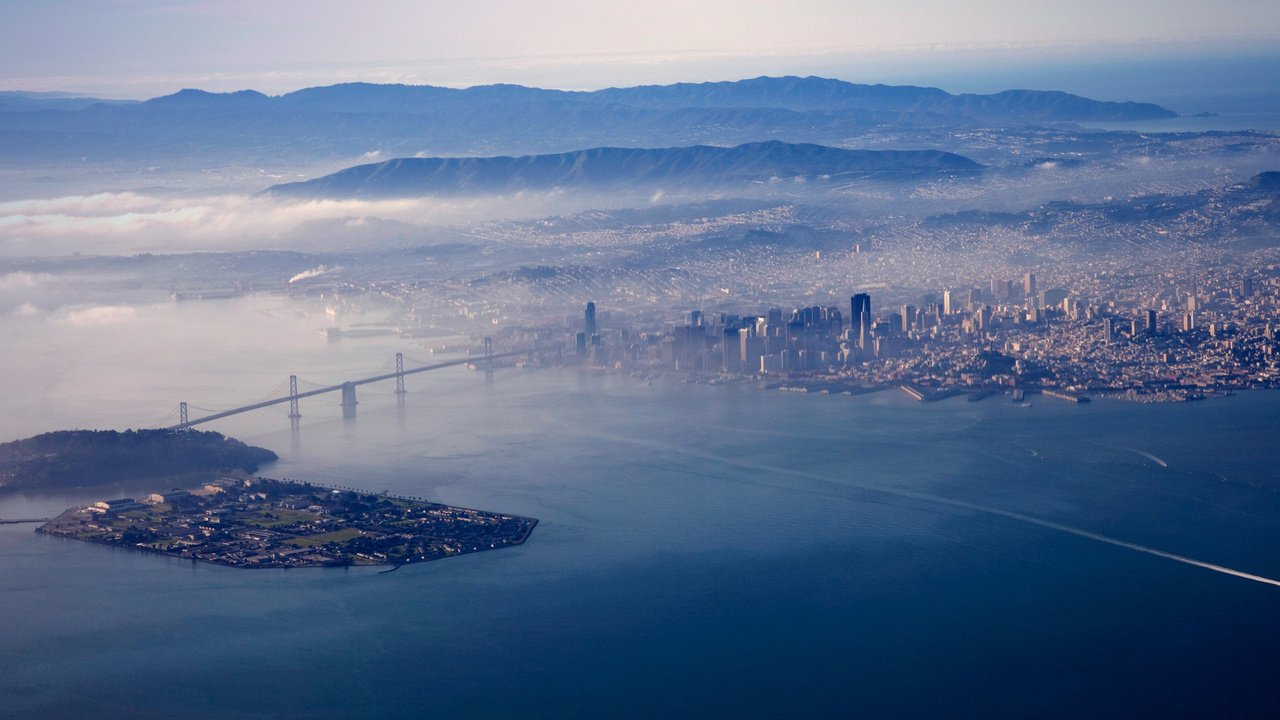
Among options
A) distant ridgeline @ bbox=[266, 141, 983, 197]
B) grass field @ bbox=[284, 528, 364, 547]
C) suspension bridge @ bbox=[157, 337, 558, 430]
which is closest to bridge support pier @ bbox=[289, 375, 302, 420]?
suspension bridge @ bbox=[157, 337, 558, 430]

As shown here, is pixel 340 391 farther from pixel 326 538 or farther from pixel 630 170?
pixel 630 170

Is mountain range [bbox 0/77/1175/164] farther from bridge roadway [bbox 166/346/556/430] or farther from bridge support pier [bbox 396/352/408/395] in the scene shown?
bridge support pier [bbox 396/352/408/395]

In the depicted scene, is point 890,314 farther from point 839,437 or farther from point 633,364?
point 839,437

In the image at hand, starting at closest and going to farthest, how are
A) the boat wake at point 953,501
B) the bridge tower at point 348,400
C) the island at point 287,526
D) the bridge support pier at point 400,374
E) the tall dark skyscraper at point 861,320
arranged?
the boat wake at point 953,501 < the island at point 287,526 < the bridge tower at point 348,400 < the bridge support pier at point 400,374 < the tall dark skyscraper at point 861,320

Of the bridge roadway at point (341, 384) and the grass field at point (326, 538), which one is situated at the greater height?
the bridge roadway at point (341, 384)

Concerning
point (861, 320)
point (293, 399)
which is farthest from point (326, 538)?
point (861, 320)

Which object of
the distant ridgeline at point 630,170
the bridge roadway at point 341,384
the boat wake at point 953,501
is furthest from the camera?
the distant ridgeline at point 630,170

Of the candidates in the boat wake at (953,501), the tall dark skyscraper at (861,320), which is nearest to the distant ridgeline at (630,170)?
the tall dark skyscraper at (861,320)

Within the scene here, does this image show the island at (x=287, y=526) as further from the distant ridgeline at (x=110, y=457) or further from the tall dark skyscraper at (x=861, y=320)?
the tall dark skyscraper at (x=861, y=320)
